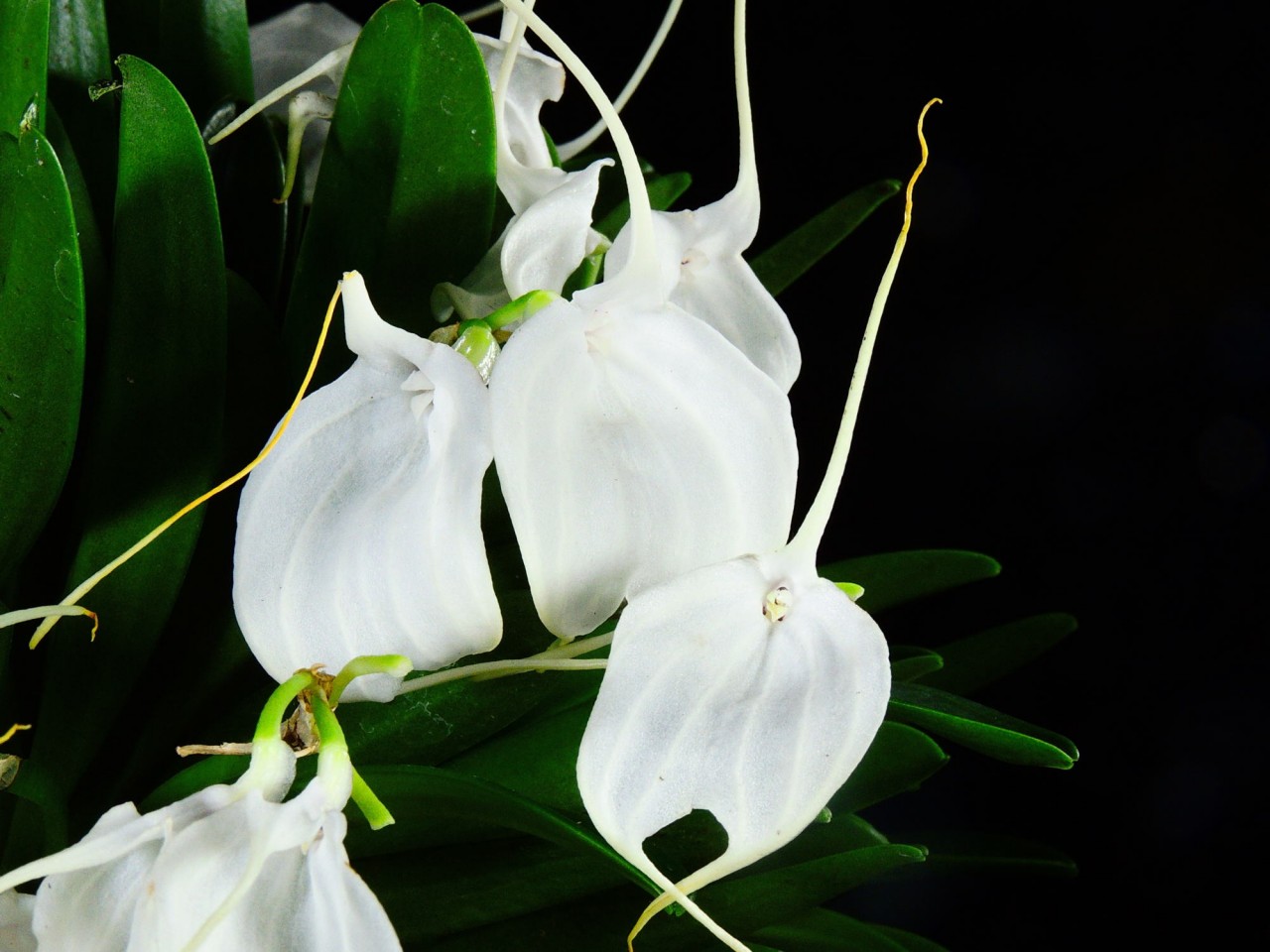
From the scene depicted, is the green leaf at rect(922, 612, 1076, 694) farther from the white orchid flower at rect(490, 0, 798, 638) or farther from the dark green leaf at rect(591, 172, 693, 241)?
the white orchid flower at rect(490, 0, 798, 638)

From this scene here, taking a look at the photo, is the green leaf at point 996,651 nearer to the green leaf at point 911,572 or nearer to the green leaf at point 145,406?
the green leaf at point 911,572

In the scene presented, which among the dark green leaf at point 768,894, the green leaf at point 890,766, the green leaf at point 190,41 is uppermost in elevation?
the green leaf at point 190,41

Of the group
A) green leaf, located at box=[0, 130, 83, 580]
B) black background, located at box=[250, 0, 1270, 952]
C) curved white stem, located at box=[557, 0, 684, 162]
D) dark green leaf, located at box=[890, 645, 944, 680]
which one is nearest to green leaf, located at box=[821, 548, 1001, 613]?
dark green leaf, located at box=[890, 645, 944, 680]

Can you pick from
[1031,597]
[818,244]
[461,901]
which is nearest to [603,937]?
[461,901]

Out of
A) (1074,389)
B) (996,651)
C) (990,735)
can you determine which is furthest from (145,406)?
(1074,389)

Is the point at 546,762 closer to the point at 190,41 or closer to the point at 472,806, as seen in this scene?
the point at 472,806

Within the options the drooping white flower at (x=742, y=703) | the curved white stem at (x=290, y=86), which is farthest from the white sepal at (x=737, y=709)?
the curved white stem at (x=290, y=86)
